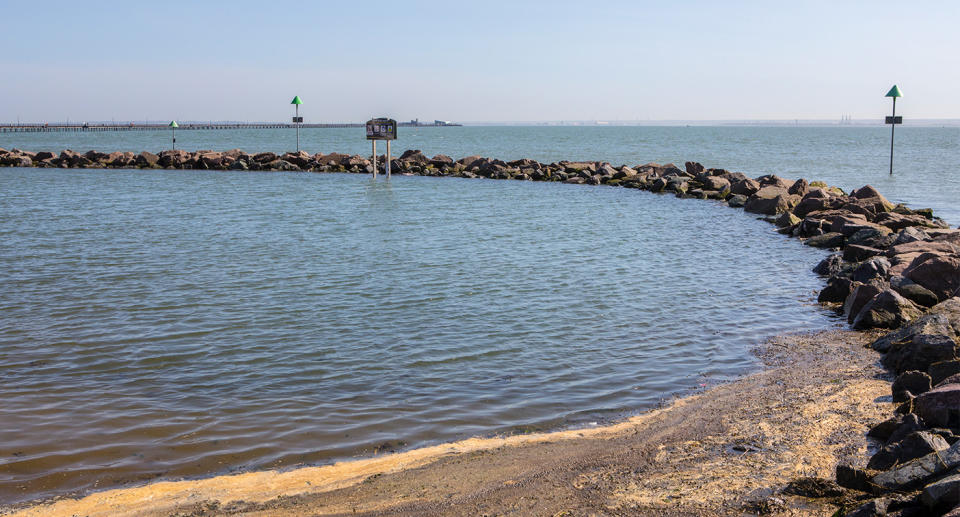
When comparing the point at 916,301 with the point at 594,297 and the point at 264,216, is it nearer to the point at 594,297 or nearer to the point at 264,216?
the point at 594,297

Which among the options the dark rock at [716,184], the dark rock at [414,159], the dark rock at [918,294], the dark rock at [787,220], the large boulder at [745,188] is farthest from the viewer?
the dark rock at [414,159]

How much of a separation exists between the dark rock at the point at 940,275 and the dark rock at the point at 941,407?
6235 mm

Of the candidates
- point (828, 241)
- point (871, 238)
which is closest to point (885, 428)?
point (871, 238)

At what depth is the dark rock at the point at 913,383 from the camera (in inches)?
320

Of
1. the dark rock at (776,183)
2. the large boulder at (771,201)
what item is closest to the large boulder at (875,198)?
the large boulder at (771,201)

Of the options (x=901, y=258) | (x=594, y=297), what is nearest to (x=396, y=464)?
(x=594, y=297)

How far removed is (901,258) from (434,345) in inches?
386

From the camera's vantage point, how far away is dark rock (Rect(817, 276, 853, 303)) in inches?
532

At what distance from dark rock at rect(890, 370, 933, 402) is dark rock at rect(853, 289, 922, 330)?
334cm

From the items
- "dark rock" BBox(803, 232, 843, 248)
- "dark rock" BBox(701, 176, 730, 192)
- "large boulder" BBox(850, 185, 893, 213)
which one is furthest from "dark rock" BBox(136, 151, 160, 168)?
"dark rock" BBox(803, 232, 843, 248)

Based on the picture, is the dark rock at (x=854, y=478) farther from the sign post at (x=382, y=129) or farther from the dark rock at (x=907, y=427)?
the sign post at (x=382, y=129)

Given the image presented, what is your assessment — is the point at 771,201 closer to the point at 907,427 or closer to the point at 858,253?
the point at 858,253

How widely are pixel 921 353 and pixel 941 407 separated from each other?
260 centimetres

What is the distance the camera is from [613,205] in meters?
30.4
